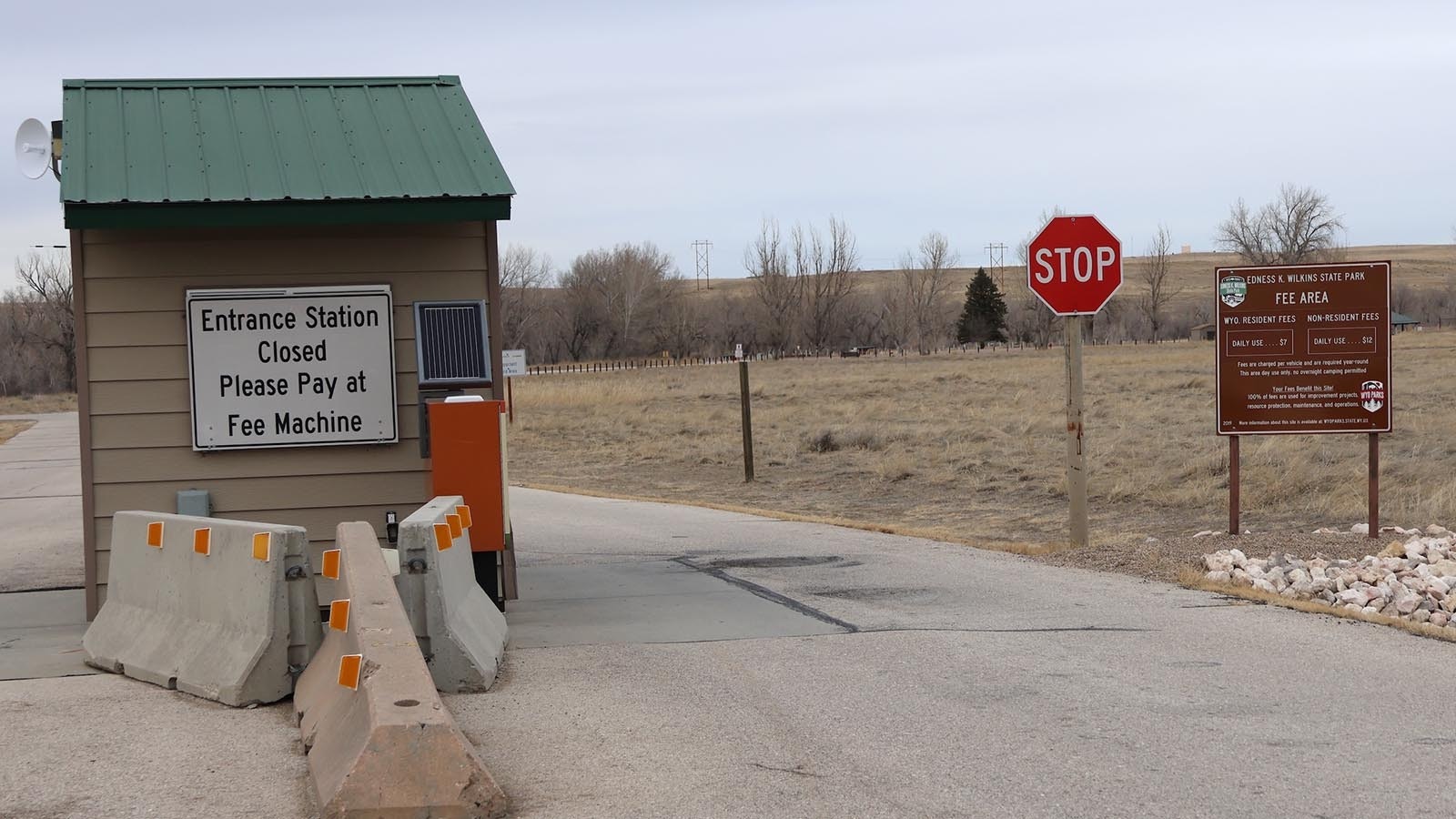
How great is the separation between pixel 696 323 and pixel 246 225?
10801 cm

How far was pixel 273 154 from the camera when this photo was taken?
359 inches

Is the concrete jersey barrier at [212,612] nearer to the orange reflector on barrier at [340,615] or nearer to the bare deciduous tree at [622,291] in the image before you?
the orange reflector on barrier at [340,615]

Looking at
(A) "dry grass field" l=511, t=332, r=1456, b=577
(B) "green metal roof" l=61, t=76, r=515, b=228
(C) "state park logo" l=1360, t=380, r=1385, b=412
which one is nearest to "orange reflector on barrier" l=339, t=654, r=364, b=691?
(B) "green metal roof" l=61, t=76, r=515, b=228

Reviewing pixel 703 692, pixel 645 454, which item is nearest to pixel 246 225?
pixel 703 692

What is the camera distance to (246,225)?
8781mm

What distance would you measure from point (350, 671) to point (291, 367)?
4212 mm

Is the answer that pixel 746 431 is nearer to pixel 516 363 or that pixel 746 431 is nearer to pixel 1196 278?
pixel 516 363

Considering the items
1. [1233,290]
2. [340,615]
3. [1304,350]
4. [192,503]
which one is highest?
[1233,290]

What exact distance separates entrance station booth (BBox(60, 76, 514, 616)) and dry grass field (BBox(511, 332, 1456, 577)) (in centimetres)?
554

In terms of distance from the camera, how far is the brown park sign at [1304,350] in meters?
12.0

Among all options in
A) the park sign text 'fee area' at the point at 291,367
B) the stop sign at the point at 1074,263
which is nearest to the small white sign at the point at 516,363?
the stop sign at the point at 1074,263

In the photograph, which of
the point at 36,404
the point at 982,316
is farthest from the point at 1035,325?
the point at 36,404

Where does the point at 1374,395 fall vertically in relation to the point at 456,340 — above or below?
below

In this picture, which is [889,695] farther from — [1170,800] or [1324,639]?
[1324,639]
